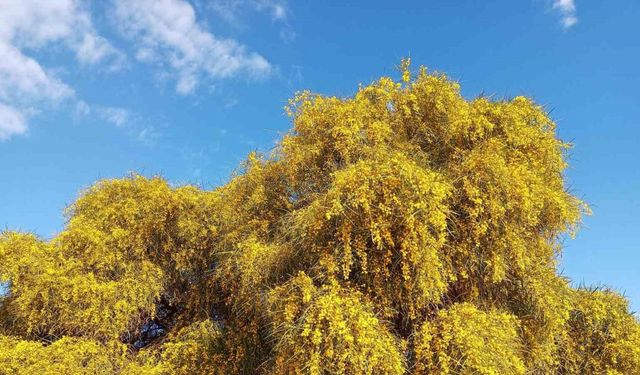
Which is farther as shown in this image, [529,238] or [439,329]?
[529,238]

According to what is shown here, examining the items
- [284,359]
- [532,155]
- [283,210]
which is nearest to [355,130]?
[283,210]

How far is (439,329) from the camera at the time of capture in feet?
32.0

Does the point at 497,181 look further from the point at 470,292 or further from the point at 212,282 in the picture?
the point at 212,282

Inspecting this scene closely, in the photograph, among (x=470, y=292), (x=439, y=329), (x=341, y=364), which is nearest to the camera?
(x=341, y=364)

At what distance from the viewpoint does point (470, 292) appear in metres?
10.9

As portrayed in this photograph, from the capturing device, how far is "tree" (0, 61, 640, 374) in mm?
9562

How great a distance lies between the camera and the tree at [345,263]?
9.56 metres

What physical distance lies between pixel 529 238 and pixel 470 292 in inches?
64.2

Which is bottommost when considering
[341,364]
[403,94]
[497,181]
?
[341,364]

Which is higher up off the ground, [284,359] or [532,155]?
[532,155]

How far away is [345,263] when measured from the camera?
989 centimetres

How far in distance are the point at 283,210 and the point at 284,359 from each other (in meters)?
3.59

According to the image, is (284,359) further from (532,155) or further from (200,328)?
(532,155)

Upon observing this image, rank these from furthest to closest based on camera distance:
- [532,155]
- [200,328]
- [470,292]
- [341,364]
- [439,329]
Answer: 1. [200,328]
2. [532,155]
3. [470,292]
4. [439,329]
5. [341,364]
